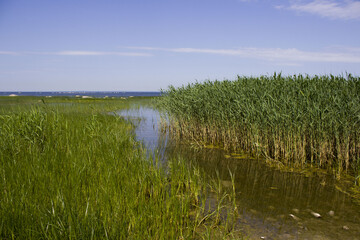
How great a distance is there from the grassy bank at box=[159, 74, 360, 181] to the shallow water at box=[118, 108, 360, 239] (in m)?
0.99

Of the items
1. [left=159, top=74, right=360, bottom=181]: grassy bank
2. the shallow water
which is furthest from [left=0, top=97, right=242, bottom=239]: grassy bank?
[left=159, top=74, right=360, bottom=181]: grassy bank

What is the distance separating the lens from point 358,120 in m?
8.36

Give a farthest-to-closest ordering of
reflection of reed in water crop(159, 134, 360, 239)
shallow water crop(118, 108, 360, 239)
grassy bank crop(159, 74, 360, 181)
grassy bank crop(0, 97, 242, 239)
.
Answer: grassy bank crop(159, 74, 360, 181), reflection of reed in water crop(159, 134, 360, 239), shallow water crop(118, 108, 360, 239), grassy bank crop(0, 97, 242, 239)

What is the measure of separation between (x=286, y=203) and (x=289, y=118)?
12.8ft

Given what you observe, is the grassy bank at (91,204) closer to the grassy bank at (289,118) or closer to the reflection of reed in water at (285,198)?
the reflection of reed in water at (285,198)

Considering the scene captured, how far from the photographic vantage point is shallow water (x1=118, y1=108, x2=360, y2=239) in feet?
17.5

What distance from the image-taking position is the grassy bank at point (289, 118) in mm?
8750

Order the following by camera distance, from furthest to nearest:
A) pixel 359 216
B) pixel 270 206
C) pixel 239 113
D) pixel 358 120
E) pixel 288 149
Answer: pixel 239 113 < pixel 288 149 < pixel 358 120 < pixel 270 206 < pixel 359 216

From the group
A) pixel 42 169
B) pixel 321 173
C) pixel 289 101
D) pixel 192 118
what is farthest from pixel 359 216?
pixel 192 118

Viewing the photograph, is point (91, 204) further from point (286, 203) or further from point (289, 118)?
point (289, 118)

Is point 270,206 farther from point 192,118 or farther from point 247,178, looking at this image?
point 192,118

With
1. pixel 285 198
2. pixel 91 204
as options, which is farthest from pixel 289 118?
pixel 91 204

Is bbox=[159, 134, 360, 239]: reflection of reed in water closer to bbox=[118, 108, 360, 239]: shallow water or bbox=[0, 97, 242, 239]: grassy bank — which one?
bbox=[118, 108, 360, 239]: shallow water

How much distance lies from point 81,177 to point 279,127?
751 centimetres
